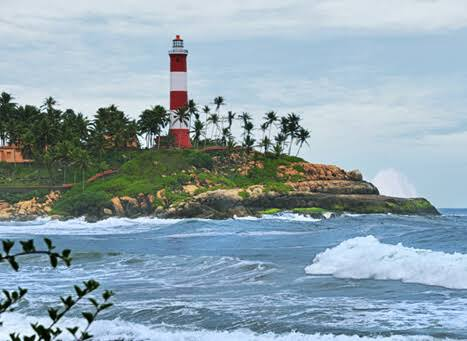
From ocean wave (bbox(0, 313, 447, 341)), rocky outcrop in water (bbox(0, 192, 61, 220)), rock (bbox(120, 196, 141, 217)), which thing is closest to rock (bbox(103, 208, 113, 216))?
rock (bbox(120, 196, 141, 217))

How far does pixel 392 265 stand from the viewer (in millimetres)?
22859

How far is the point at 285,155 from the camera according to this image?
3642 inches

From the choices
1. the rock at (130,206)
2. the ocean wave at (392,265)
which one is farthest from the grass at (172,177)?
the ocean wave at (392,265)

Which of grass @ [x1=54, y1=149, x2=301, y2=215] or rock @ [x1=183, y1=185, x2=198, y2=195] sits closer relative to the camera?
grass @ [x1=54, y1=149, x2=301, y2=215]

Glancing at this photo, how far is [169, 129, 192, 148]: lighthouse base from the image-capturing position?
90188 mm

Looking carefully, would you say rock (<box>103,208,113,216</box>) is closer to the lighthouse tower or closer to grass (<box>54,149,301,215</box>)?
grass (<box>54,149,301,215</box>)

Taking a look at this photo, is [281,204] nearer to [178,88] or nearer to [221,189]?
[221,189]

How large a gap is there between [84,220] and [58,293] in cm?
5143

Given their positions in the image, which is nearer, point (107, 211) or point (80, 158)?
point (107, 211)

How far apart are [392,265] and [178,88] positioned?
207 ft

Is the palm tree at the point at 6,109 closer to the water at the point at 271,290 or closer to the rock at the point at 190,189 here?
the rock at the point at 190,189

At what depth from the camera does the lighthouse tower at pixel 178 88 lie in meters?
81.4

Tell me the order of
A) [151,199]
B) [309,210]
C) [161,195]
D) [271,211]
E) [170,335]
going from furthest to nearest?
[161,195] < [151,199] < [271,211] < [309,210] < [170,335]

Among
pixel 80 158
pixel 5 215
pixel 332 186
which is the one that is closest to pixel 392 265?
pixel 5 215
